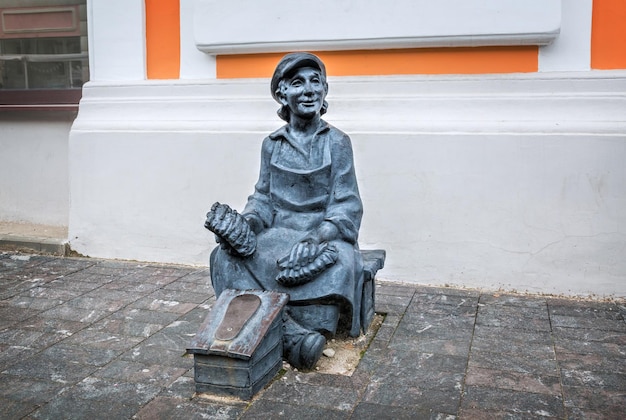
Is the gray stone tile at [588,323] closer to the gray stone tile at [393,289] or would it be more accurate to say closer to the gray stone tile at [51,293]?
the gray stone tile at [393,289]

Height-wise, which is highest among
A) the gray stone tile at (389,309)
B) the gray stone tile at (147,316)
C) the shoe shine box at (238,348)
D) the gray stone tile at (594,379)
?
the shoe shine box at (238,348)

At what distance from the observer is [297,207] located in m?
3.88

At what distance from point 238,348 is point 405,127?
2.71 meters

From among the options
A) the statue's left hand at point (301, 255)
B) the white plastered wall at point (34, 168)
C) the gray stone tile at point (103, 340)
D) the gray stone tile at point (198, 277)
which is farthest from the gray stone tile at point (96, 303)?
the white plastered wall at point (34, 168)

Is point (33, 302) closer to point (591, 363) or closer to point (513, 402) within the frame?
point (513, 402)

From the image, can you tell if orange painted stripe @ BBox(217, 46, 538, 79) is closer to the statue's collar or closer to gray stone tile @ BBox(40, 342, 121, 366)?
the statue's collar

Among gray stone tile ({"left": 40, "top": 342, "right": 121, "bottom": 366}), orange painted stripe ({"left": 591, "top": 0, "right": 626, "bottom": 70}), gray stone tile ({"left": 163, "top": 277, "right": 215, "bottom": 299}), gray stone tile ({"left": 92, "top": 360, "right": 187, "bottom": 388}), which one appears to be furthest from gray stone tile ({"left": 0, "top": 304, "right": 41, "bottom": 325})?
orange painted stripe ({"left": 591, "top": 0, "right": 626, "bottom": 70})

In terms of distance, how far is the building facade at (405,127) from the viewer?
493 centimetres

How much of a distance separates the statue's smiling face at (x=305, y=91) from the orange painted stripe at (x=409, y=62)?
5.95 ft

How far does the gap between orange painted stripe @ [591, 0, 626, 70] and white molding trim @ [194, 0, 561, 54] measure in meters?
0.33

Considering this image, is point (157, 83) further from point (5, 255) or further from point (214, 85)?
point (5, 255)

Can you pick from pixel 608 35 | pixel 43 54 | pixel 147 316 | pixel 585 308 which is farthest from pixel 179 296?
pixel 43 54

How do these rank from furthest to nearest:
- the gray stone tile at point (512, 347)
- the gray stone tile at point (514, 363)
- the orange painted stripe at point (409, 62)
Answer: the orange painted stripe at point (409, 62), the gray stone tile at point (512, 347), the gray stone tile at point (514, 363)

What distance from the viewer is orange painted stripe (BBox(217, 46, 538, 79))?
517 cm
